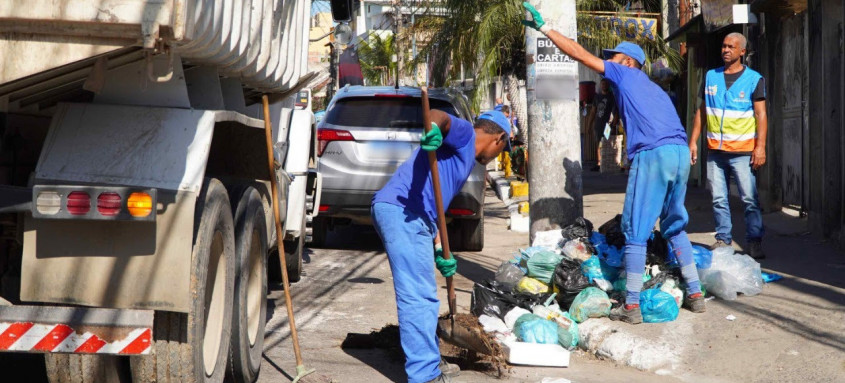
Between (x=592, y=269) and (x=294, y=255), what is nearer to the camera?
(x=592, y=269)

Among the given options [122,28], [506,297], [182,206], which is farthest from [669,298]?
[122,28]

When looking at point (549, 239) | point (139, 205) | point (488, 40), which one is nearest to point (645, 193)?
point (549, 239)

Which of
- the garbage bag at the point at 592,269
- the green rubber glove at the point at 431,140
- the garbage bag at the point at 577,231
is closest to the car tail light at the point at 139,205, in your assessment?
the green rubber glove at the point at 431,140

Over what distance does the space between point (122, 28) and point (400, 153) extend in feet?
20.3

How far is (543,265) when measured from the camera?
22.2ft

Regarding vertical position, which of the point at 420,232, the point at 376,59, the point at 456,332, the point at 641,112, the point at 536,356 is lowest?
the point at 536,356

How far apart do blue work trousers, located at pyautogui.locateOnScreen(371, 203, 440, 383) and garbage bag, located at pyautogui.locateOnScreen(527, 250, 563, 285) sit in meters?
1.96

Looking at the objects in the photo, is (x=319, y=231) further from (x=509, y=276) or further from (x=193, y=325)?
(x=193, y=325)

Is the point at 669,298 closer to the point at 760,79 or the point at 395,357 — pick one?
the point at 395,357

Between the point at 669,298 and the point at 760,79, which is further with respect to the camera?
the point at 760,79

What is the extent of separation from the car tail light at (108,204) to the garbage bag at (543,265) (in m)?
3.82

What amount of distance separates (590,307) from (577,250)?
28.8 inches

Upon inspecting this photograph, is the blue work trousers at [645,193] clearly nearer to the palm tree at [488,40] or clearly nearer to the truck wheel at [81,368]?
the truck wheel at [81,368]

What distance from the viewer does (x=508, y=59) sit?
1908cm
